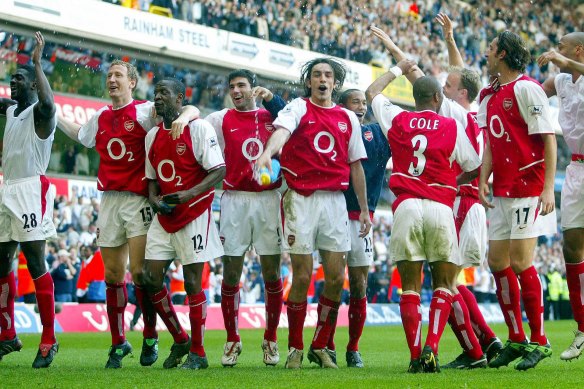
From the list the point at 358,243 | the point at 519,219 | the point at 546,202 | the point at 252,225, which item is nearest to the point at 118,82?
the point at 252,225

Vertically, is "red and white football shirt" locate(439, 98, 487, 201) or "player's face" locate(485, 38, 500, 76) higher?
"player's face" locate(485, 38, 500, 76)

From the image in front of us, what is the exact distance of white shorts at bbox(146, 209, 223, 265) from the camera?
9.02 metres

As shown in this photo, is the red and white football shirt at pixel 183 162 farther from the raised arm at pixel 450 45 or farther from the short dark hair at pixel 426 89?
the raised arm at pixel 450 45

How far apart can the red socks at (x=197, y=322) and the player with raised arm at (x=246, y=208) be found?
0.65 metres

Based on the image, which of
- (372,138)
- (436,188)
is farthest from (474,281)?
(436,188)

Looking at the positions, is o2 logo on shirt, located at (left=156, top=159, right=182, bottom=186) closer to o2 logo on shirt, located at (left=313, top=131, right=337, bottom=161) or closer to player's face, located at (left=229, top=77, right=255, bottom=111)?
player's face, located at (left=229, top=77, right=255, bottom=111)

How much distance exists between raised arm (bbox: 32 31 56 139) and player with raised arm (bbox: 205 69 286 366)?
1.64 metres

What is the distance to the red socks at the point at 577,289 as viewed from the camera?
29.6 feet

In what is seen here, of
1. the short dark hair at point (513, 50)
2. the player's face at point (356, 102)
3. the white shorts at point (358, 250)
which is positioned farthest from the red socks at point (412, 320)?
the player's face at point (356, 102)

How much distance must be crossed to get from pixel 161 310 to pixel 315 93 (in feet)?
7.94

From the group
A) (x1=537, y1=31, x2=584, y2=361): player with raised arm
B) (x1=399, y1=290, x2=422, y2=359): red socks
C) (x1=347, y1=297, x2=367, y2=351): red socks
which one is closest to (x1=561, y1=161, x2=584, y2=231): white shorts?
(x1=537, y1=31, x2=584, y2=361): player with raised arm

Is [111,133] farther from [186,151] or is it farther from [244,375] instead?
[244,375]

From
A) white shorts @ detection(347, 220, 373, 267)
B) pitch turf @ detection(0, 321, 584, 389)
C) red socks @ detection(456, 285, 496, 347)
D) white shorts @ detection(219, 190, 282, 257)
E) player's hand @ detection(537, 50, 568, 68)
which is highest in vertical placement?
player's hand @ detection(537, 50, 568, 68)

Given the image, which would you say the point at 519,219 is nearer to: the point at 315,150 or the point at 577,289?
the point at 577,289
